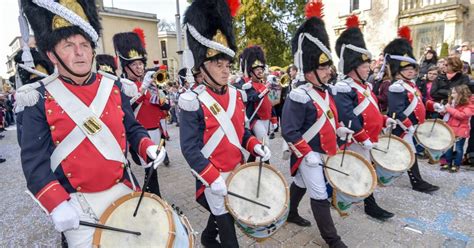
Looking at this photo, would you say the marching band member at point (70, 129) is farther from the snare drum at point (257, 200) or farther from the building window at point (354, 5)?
the building window at point (354, 5)

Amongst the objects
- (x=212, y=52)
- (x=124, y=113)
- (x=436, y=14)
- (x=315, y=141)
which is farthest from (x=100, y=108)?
(x=436, y=14)

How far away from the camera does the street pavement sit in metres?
3.38

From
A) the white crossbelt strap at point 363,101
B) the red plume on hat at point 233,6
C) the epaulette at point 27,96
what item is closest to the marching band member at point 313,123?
the white crossbelt strap at point 363,101

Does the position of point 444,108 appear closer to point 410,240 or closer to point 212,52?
point 410,240

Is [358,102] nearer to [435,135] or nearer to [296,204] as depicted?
[296,204]

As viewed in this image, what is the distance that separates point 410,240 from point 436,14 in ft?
64.7

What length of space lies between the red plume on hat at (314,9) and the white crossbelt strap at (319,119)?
103 centimetres

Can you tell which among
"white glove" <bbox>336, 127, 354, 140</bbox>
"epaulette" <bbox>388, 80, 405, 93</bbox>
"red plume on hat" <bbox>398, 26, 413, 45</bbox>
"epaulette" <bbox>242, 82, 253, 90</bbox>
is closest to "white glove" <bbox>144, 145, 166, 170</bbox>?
"white glove" <bbox>336, 127, 354, 140</bbox>

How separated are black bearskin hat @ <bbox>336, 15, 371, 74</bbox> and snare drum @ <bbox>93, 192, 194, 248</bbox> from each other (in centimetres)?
318

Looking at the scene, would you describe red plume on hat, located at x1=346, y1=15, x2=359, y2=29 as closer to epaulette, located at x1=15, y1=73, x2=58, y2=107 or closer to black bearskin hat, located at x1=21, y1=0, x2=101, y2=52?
black bearskin hat, located at x1=21, y1=0, x2=101, y2=52

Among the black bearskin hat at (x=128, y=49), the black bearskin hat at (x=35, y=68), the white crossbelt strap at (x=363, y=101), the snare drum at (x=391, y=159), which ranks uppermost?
the black bearskin hat at (x=128, y=49)

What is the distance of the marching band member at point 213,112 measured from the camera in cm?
262

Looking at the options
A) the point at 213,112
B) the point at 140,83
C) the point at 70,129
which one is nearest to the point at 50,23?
the point at 70,129

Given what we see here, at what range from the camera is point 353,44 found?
4.27 meters
